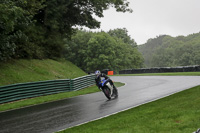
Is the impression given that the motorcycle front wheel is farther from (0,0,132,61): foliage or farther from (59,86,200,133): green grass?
(0,0,132,61): foliage

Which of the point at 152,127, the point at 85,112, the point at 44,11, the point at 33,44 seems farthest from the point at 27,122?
the point at 44,11

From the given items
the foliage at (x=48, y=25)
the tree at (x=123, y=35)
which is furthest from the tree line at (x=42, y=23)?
the tree at (x=123, y=35)

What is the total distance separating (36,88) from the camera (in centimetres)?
1703

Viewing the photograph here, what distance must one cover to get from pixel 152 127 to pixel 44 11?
25.7m

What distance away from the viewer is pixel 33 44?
2697cm

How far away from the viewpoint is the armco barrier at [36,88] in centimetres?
1500

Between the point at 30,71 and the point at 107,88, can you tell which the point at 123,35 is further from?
the point at 107,88

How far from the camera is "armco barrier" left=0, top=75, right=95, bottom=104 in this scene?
15002 mm

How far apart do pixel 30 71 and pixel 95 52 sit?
47.6 meters

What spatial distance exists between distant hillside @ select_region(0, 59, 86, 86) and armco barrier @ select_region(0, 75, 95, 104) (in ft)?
11.1

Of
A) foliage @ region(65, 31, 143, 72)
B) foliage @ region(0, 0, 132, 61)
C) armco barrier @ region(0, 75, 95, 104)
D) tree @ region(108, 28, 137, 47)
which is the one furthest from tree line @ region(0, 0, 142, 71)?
tree @ region(108, 28, 137, 47)

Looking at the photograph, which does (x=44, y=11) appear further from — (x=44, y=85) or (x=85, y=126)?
(x=85, y=126)

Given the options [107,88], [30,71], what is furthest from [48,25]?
[107,88]

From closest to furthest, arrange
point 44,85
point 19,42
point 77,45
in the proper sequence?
point 44,85 < point 19,42 < point 77,45
